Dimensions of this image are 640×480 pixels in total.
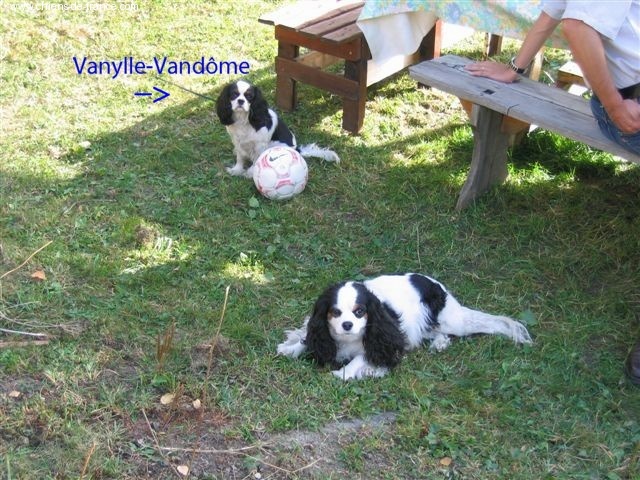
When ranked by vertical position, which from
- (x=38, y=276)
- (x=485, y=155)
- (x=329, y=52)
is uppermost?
(x=329, y=52)

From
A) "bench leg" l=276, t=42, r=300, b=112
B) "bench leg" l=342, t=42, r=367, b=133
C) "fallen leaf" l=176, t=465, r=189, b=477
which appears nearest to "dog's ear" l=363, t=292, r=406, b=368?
"fallen leaf" l=176, t=465, r=189, b=477

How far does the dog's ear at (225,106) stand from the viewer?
466 cm

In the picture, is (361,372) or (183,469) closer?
(183,469)

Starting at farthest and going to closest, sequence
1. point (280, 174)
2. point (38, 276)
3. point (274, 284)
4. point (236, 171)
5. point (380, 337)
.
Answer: point (236, 171) → point (280, 174) → point (274, 284) → point (38, 276) → point (380, 337)

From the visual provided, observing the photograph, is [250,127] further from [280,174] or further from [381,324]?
[381,324]

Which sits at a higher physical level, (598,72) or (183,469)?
(598,72)

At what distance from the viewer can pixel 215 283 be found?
3.76m

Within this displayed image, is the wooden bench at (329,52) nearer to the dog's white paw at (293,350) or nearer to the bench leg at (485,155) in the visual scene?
the bench leg at (485,155)

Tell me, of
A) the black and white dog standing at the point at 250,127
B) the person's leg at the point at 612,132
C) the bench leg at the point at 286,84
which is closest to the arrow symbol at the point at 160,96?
the bench leg at the point at 286,84

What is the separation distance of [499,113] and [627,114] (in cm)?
110

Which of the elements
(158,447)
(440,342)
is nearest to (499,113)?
(440,342)

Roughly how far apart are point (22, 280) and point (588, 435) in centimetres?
259

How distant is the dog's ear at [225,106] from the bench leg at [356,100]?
0.88 meters

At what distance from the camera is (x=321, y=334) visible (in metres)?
3.11
